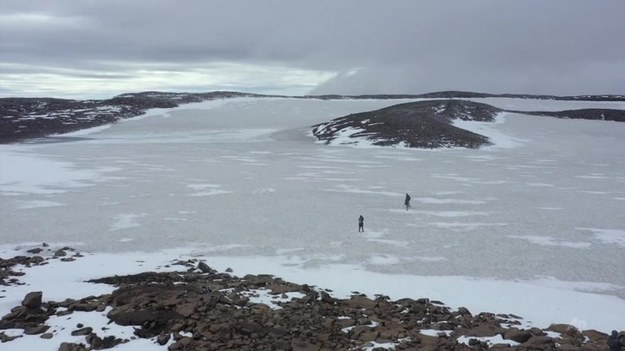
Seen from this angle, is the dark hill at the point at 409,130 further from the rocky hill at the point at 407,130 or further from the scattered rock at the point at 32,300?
the scattered rock at the point at 32,300

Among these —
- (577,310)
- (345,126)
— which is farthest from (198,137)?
(577,310)

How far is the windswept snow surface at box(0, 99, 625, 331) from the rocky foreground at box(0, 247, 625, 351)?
3.19 feet

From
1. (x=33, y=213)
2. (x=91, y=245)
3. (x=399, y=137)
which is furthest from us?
(x=399, y=137)

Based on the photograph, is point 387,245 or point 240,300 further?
point 387,245

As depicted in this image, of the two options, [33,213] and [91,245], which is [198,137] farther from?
[91,245]

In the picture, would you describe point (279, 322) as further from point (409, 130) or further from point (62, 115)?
point (62, 115)

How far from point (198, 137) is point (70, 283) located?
55.6 metres

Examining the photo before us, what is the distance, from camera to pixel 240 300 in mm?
13094

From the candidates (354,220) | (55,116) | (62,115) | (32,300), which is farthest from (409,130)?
(62,115)

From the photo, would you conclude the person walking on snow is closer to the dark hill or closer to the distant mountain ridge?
the dark hill

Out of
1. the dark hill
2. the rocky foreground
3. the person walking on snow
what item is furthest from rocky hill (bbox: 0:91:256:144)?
the person walking on snow

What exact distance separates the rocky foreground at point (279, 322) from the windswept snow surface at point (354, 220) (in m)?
0.97

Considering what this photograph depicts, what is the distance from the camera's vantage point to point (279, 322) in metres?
11.9

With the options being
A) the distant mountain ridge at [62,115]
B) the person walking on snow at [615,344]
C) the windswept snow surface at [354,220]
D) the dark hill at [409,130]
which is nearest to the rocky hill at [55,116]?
the distant mountain ridge at [62,115]
